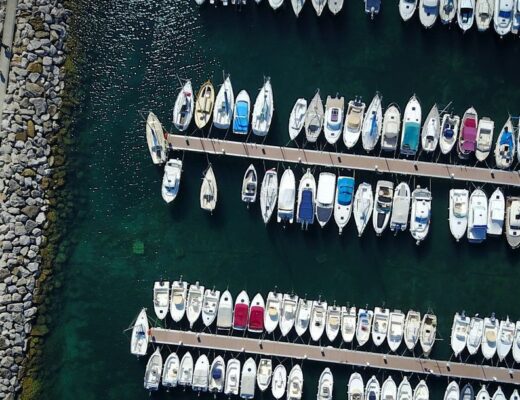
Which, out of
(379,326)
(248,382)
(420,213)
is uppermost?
(420,213)

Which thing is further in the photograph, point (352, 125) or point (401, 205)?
point (352, 125)

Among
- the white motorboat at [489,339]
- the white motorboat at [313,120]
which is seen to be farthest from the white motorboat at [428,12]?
the white motorboat at [489,339]

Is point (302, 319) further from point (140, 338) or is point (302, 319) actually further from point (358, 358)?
point (140, 338)

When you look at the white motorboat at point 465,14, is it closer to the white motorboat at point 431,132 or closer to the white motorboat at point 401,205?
the white motorboat at point 431,132

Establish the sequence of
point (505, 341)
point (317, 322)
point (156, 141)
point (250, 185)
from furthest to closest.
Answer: point (156, 141) → point (250, 185) → point (317, 322) → point (505, 341)

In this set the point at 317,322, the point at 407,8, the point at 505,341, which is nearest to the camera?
the point at 505,341

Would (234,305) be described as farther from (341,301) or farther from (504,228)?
(504,228)

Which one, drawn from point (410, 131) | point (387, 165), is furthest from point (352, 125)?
point (410, 131)

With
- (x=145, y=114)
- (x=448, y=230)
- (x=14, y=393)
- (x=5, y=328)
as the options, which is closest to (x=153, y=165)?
(x=145, y=114)
